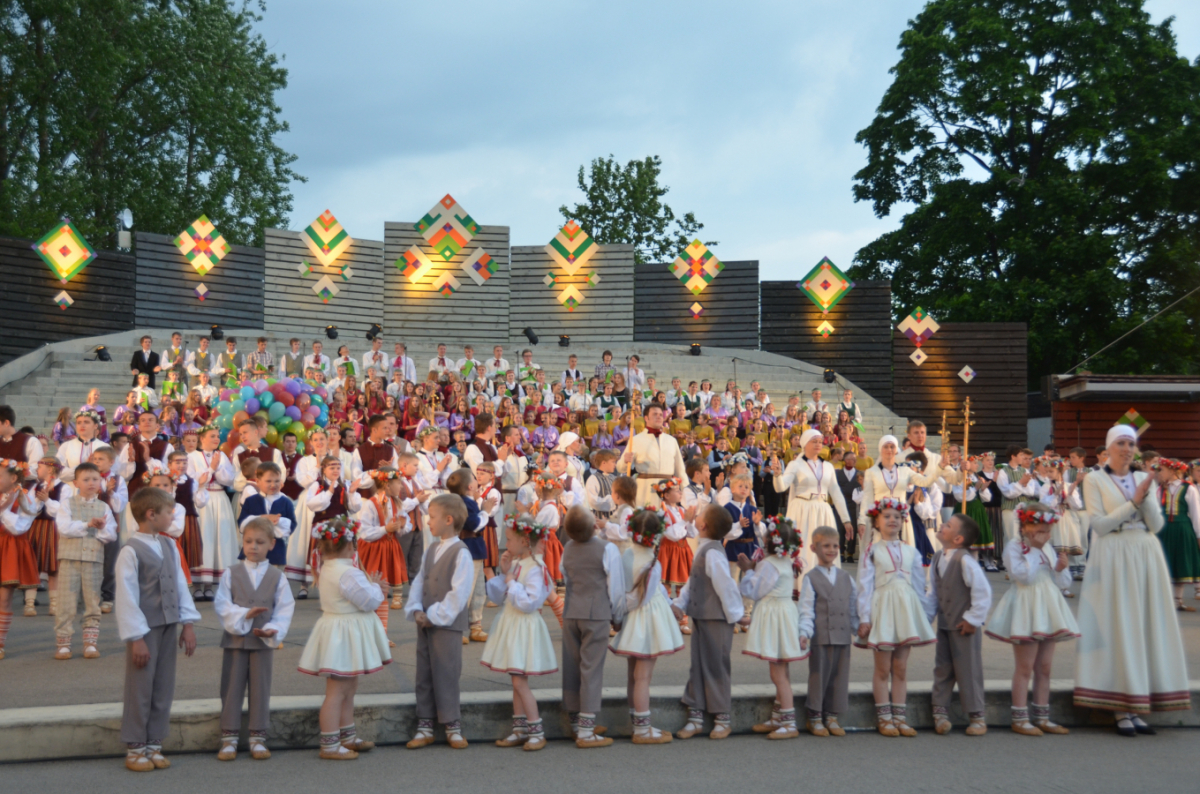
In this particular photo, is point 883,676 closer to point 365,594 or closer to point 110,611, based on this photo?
point 365,594

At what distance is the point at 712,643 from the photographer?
6.50 m

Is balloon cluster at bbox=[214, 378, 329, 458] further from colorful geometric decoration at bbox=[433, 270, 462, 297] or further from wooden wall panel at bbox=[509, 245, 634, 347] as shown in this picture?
wooden wall panel at bbox=[509, 245, 634, 347]

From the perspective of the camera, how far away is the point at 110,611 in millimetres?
10656

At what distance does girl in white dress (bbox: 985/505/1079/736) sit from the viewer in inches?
264

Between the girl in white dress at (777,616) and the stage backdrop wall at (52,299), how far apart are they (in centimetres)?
2285

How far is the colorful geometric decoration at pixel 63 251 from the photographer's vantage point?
80.6 ft

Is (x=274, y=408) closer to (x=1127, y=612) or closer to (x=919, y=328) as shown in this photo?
(x=1127, y=612)

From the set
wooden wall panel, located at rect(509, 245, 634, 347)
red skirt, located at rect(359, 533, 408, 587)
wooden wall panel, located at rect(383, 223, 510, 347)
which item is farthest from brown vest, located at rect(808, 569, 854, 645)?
wooden wall panel, located at rect(383, 223, 510, 347)

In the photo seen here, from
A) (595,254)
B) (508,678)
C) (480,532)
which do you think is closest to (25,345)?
(595,254)

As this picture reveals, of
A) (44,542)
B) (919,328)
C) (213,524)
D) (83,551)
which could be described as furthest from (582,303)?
(83,551)

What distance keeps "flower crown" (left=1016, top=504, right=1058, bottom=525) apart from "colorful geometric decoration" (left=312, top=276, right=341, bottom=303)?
2436cm

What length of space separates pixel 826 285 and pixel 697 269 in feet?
11.9

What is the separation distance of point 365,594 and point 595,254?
81.3ft

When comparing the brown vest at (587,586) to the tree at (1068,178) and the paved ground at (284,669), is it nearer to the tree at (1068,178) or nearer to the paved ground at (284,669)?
the paved ground at (284,669)
